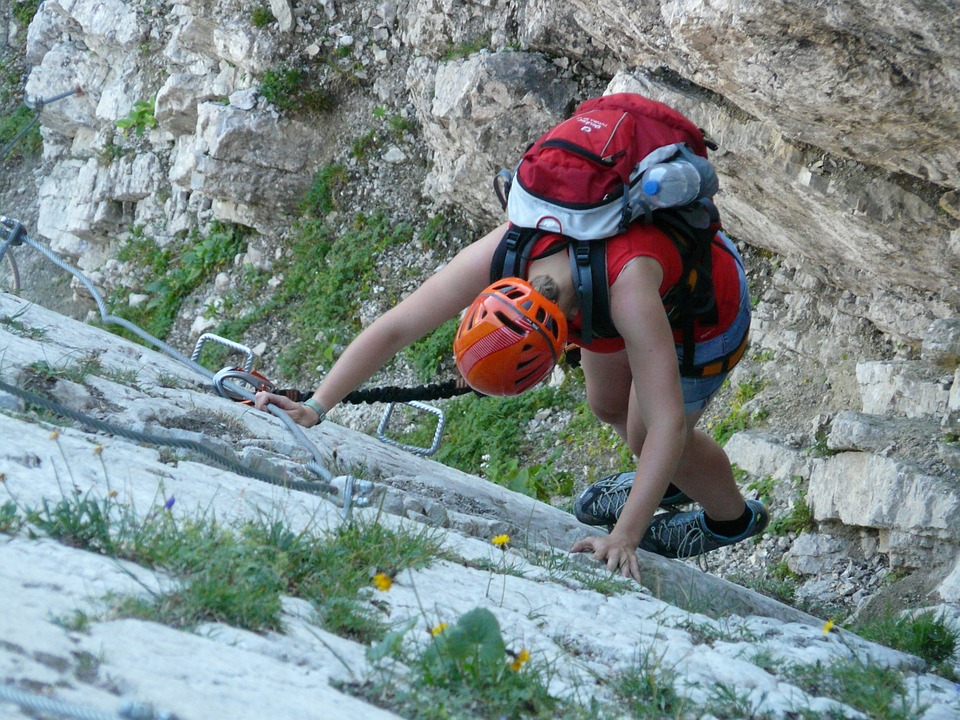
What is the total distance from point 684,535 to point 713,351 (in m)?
1.01

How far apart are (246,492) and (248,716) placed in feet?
4.65

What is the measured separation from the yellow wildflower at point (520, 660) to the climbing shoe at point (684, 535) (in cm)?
239

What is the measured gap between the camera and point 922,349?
581 centimetres

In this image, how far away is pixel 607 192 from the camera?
3.50 meters

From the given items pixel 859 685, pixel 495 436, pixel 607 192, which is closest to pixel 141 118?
pixel 495 436

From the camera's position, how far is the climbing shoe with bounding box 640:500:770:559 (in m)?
4.61

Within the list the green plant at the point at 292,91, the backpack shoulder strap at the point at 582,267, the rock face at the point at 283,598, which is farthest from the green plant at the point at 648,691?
the green plant at the point at 292,91

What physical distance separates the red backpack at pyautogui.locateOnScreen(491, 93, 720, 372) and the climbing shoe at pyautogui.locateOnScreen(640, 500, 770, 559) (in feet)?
4.27

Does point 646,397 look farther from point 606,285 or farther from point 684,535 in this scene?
point 684,535

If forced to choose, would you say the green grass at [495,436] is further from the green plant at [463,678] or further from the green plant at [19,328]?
the green plant at [463,678]

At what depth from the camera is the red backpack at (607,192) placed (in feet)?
11.3

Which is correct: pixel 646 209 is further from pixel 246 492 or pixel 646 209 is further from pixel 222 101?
pixel 222 101

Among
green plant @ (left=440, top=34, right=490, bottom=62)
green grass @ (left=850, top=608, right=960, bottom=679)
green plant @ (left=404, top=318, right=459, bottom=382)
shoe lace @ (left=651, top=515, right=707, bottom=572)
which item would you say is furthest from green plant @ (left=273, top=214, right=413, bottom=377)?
green grass @ (left=850, top=608, right=960, bottom=679)

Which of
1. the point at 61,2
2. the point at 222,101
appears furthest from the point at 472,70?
the point at 61,2
